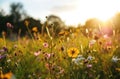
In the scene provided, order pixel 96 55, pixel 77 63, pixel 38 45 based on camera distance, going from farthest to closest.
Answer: pixel 38 45 < pixel 96 55 < pixel 77 63

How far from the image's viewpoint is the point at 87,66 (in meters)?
3.39

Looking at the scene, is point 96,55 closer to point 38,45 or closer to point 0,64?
point 0,64

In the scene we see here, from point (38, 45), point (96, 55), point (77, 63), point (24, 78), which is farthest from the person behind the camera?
point (38, 45)

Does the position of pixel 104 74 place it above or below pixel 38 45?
below

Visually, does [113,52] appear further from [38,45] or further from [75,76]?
[38,45]

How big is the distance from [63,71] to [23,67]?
710mm

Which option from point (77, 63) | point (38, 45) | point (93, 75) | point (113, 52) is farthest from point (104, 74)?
point (38, 45)

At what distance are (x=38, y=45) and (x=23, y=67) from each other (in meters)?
1.63

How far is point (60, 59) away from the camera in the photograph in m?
4.09

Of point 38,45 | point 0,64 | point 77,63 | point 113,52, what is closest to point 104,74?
point 77,63

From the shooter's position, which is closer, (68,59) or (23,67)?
(68,59)

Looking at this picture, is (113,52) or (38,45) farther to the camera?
(38,45)

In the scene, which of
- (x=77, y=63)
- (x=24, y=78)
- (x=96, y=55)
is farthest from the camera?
(x=96, y=55)

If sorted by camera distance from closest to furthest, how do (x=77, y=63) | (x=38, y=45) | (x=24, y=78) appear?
(x=77, y=63), (x=24, y=78), (x=38, y=45)
